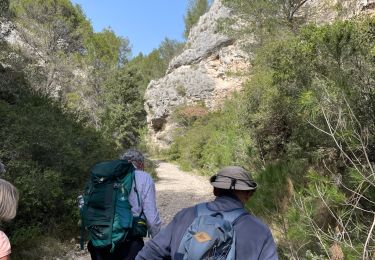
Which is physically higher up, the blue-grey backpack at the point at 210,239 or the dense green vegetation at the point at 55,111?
the dense green vegetation at the point at 55,111

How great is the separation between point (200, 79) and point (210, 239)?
31.5 m

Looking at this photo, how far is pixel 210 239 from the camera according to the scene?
5.70 feet

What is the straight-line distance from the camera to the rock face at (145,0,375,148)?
3162cm

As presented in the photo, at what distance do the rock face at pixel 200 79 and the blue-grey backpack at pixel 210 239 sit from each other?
28746 mm

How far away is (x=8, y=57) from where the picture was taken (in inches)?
573

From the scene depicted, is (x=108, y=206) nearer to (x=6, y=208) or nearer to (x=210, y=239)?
(x=6, y=208)

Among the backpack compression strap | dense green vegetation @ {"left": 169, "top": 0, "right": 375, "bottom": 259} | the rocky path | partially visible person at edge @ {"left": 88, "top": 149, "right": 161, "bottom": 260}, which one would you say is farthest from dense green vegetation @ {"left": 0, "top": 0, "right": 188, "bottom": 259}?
the backpack compression strap

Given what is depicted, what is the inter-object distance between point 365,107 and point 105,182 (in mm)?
3123

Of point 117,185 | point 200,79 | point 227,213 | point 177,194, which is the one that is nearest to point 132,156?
point 117,185

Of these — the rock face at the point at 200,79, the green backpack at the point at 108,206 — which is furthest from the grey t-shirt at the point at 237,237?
the rock face at the point at 200,79

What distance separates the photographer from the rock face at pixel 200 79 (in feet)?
104

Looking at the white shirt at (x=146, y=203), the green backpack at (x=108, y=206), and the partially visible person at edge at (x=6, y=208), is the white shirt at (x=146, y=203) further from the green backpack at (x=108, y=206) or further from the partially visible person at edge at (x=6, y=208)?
the partially visible person at edge at (x=6, y=208)

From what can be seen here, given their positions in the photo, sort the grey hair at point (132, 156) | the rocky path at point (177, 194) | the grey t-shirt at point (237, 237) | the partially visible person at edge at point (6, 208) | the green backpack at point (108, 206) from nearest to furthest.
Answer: the grey t-shirt at point (237, 237) → the partially visible person at edge at point (6, 208) → the green backpack at point (108, 206) → the grey hair at point (132, 156) → the rocky path at point (177, 194)

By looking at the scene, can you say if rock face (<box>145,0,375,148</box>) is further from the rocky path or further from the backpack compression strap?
the backpack compression strap
